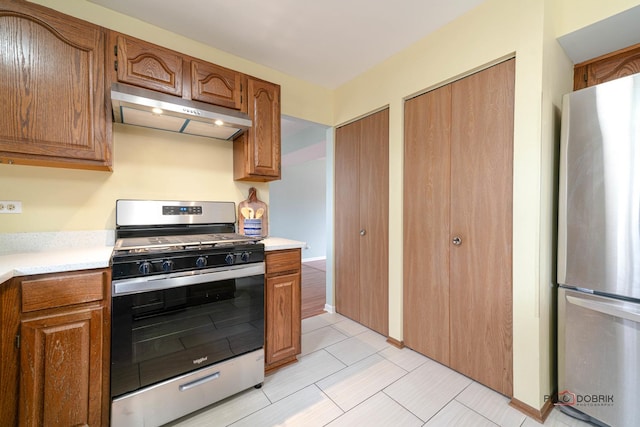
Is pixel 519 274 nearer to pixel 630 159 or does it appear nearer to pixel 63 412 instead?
pixel 630 159

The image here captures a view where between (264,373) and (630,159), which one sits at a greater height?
(630,159)

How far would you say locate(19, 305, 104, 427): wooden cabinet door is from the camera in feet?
3.68

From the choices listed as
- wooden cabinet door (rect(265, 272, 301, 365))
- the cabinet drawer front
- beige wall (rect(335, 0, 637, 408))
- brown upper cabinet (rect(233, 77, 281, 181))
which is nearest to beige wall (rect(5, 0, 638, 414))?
beige wall (rect(335, 0, 637, 408))

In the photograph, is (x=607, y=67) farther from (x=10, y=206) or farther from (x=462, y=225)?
(x=10, y=206)

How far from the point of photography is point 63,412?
1.19 meters

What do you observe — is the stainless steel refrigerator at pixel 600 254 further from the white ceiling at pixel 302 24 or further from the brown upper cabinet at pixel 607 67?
the white ceiling at pixel 302 24

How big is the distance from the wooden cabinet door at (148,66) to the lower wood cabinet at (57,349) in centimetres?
119

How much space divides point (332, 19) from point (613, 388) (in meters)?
2.82

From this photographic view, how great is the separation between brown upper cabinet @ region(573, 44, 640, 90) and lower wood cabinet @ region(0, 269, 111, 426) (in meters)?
3.26

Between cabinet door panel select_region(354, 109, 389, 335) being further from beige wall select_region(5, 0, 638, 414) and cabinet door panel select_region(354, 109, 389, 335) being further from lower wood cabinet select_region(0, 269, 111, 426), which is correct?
lower wood cabinet select_region(0, 269, 111, 426)

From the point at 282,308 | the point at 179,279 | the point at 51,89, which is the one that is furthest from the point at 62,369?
the point at 51,89

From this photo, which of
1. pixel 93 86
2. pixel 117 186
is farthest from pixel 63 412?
pixel 93 86

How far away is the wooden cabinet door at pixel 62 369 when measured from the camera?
1123 mm

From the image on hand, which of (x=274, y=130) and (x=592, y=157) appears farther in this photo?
(x=274, y=130)
